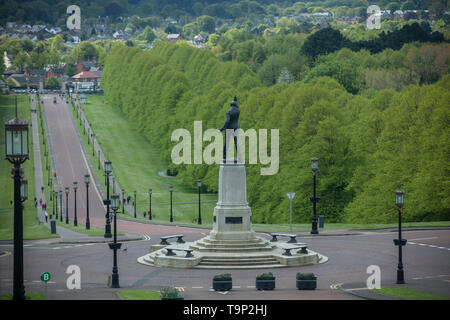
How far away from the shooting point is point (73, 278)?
162ft

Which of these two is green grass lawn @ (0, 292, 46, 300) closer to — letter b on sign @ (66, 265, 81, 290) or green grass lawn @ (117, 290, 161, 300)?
green grass lawn @ (117, 290, 161, 300)

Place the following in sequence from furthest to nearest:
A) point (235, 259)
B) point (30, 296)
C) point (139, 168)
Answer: point (139, 168) → point (235, 259) → point (30, 296)

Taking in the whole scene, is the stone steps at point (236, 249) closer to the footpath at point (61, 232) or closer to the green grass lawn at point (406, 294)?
the green grass lawn at point (406, 294)

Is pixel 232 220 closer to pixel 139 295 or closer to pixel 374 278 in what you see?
pixel 374 278

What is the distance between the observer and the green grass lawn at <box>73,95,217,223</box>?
11062 centimetres

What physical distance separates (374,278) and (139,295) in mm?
12620

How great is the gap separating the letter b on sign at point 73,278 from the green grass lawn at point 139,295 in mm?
3033

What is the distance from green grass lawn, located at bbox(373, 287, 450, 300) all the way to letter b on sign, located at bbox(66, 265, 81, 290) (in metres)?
14.8

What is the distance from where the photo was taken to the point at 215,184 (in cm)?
11125

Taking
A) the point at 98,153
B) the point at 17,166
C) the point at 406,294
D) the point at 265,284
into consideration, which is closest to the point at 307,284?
the point at 265,284

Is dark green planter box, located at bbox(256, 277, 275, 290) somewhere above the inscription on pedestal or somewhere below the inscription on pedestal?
below

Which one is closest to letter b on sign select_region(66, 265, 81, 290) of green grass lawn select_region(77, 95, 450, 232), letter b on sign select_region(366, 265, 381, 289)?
letter b on sign select_region(366, 265, 381, 289)

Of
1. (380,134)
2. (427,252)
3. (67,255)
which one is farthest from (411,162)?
(67,255)

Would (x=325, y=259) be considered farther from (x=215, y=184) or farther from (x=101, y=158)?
(x=101, y=158)
